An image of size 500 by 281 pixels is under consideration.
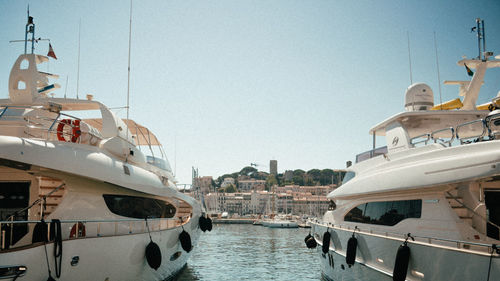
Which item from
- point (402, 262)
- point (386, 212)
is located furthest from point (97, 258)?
point (386, 212)

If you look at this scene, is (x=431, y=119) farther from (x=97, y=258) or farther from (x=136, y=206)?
(x=97, y=258)

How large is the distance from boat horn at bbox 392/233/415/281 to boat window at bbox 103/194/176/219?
6.91m

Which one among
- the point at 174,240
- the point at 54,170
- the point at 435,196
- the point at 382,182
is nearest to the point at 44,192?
the point at 54,170

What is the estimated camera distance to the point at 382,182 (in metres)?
10.2

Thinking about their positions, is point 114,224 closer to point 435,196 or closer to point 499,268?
point 435,196

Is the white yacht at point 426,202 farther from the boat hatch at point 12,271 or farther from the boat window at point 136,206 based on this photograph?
the boat hatch at point 12,271

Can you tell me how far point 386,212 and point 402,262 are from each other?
7.00 ft

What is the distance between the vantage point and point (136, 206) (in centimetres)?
1123

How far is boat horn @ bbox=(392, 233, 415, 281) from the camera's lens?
8.38 metres

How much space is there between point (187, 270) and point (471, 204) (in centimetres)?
1397

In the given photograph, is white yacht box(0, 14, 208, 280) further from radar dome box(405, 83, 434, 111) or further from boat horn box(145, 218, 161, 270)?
radar dome box(405, 83, 434, 111)

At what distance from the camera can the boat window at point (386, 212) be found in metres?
9.35

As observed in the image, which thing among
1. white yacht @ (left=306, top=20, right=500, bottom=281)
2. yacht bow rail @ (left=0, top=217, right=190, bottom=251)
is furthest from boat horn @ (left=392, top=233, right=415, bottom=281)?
yacht bow rail @ (left=0, top=217, right=190, bottom=251)

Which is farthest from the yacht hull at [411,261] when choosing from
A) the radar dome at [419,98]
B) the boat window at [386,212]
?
the radar dome at [419,98]
